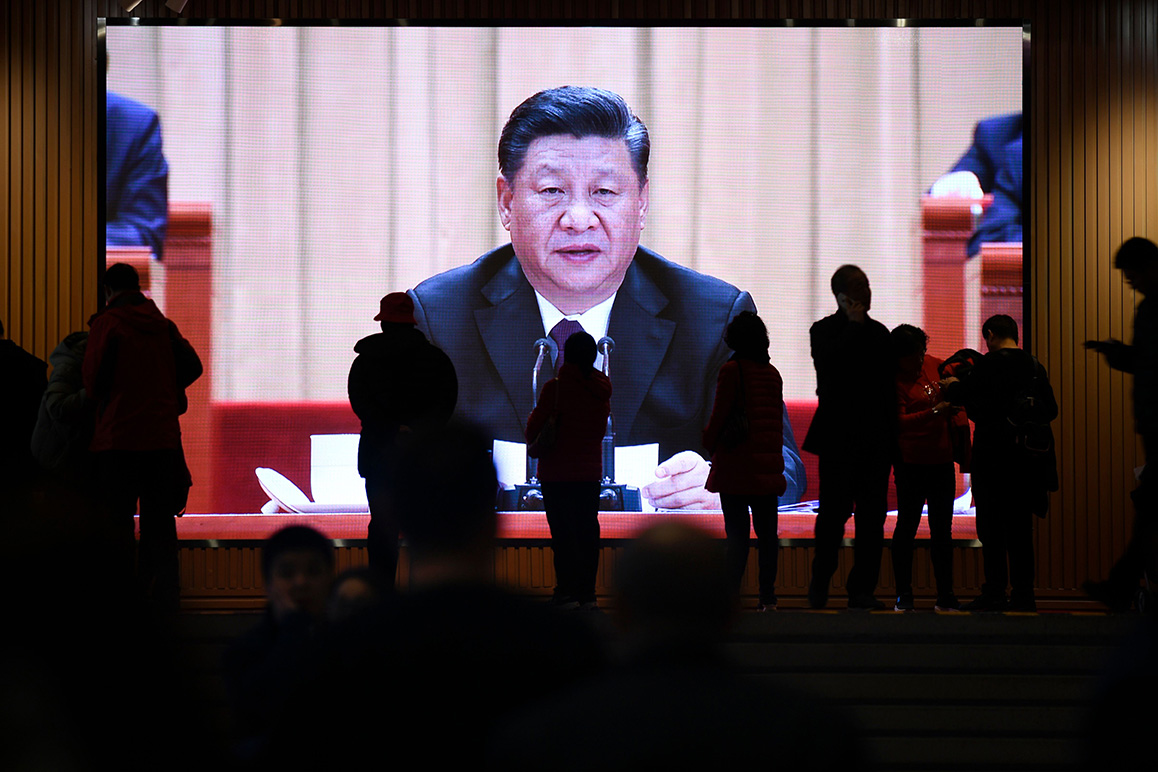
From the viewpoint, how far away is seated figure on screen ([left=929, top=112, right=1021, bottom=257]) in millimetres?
6570

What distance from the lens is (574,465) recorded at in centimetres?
474

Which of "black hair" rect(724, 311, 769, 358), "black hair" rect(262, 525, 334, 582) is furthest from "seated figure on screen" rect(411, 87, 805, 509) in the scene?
"black hair" rect(262, 525, 334, 582)

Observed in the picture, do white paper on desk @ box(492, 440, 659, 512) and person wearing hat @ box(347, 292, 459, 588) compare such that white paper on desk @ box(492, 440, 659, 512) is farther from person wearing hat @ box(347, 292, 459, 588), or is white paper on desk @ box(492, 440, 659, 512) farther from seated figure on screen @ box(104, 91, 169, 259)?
seated figure on screen @ box(104, 91, 169, 259)

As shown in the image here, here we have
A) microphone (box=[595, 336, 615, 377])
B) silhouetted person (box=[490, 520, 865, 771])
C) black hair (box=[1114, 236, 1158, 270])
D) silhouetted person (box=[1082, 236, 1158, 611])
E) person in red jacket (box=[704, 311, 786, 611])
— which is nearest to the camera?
silhouetted person (box=[490, 520, 865, 771])

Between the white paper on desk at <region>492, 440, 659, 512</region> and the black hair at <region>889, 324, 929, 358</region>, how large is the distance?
2.02m

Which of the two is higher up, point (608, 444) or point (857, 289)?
point (857, 289)

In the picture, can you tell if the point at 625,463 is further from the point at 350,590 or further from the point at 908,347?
the point at 350,590

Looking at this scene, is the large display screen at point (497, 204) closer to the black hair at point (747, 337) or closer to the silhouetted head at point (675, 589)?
Answer: the black hair at point (747, 337)

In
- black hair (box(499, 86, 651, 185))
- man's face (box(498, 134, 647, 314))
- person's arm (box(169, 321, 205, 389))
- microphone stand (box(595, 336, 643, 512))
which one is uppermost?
black hair (box(499, 86, 651, 185))

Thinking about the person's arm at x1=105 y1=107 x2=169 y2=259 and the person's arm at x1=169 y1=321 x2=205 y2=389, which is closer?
the person's arm at x1=169 y1=321 x2=205 y2=389

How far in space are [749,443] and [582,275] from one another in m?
2.39

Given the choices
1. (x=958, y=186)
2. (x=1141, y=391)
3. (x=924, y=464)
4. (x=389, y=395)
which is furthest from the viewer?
(x=958, y=186)

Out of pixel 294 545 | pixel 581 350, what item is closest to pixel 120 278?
pixel 581 350

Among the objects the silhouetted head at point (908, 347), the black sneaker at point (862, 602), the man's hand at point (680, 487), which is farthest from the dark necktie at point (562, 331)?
the black sneaker at point (862, 602)
